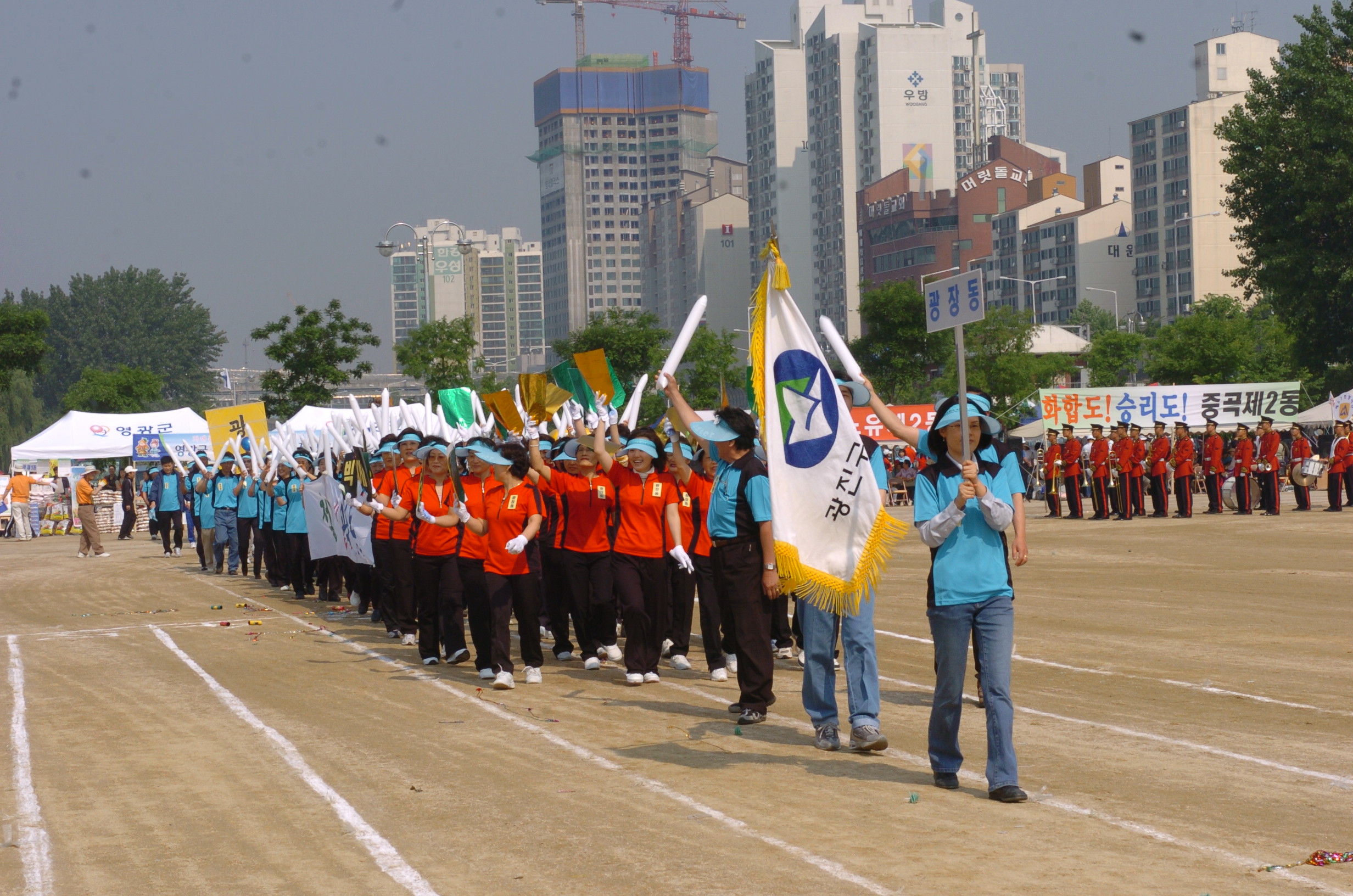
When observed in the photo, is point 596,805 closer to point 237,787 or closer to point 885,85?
point 237,787

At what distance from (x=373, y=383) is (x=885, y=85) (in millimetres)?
66670

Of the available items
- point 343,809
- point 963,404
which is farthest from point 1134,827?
point 343,809

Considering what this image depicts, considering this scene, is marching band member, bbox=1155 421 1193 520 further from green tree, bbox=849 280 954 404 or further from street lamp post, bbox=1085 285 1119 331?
street lamp post, bbox=1085 285 1119 331

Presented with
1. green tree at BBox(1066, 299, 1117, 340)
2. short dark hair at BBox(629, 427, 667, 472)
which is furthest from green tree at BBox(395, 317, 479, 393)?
green tree at BBox(1066, 299, 1117, 340)

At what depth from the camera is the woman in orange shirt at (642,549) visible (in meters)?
10.9

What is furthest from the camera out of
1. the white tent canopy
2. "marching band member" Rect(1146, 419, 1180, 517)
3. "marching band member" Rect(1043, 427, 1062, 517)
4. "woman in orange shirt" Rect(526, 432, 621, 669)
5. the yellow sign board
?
the white tent canopy

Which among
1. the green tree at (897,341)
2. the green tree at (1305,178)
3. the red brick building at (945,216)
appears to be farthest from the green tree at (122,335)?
the green tree at (1305,178)

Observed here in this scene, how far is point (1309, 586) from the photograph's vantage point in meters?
16.2

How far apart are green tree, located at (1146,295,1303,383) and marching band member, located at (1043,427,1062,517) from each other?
28.5 m

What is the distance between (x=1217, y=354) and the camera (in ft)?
197

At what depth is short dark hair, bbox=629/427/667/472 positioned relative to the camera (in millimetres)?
10875

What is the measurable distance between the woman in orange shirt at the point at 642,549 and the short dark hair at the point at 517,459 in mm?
559

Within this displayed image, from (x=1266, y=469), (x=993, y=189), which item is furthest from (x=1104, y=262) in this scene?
(x=1266, y=469)

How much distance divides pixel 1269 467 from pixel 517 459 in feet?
72.7
